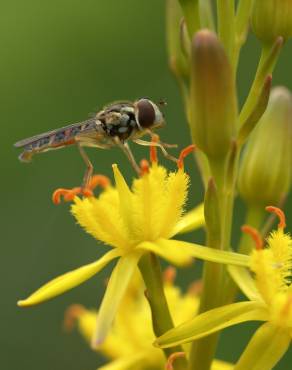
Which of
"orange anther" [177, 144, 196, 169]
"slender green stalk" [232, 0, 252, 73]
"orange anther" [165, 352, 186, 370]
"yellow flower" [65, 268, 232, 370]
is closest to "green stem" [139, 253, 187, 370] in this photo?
"orange anther" [165, 352, 186, 370]

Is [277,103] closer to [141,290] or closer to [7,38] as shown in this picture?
[141,290]

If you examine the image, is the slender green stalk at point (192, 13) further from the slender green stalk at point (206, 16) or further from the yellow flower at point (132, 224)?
the yellow flower at point (132, 224)

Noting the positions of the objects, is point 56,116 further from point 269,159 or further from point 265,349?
point 265,349

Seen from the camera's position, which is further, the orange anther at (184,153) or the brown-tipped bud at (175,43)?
the brown-tipped bud at (175,43)

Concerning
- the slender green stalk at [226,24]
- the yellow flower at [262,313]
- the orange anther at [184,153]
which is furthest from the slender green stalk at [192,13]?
the yellow flower at [262,313]

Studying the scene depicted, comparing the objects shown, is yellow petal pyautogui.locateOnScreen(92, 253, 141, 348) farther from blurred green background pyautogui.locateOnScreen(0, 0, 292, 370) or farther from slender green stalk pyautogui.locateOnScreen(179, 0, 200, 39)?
blurred green background pyautogui.locateOnScreen(0, 0, 292, 370)

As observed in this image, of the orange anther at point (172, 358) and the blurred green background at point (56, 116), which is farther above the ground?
the orange anther at point (172, 358)
